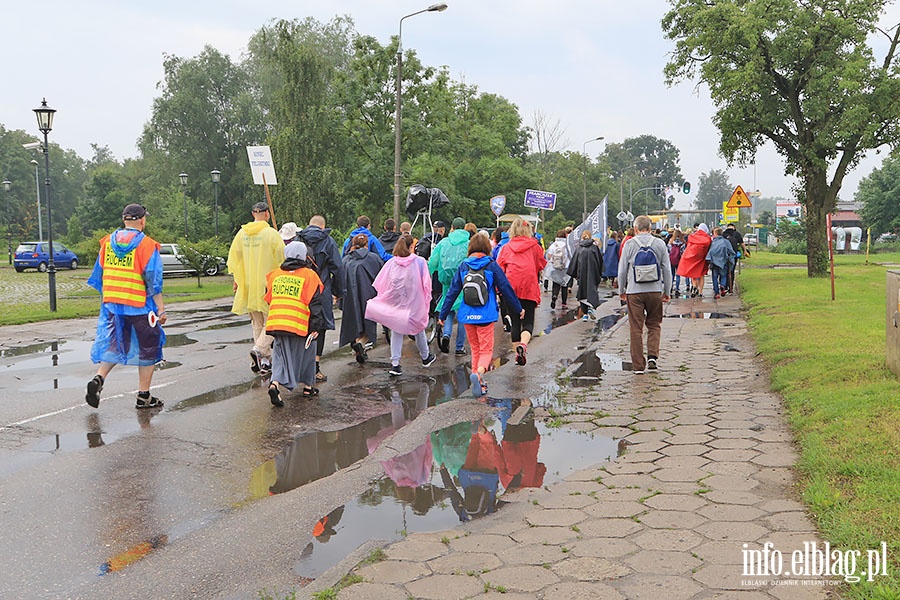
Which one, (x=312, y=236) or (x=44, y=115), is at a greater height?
(x=44, y=115)

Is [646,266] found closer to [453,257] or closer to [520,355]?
[520,355]

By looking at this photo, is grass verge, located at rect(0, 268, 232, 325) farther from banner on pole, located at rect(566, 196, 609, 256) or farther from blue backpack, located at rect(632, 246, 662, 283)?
blue backpack, located at rect(632, 246, 662, 283)

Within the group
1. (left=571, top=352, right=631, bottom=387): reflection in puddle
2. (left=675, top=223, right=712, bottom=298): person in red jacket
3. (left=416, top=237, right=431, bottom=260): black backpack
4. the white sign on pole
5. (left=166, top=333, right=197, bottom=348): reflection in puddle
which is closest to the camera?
(left=571, top=352, right=631, bottom=387): reflection in puddle

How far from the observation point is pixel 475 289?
8562mm

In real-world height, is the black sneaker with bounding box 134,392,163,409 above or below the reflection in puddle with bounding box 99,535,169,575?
above

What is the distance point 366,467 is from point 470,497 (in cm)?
109

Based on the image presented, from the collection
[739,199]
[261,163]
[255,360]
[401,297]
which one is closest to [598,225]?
[739,199]

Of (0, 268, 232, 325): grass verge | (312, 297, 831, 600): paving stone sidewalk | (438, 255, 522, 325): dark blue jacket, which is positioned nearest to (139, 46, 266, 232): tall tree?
(0, 268, 232, 325): grass verge

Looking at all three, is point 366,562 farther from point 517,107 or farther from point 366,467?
point 517,107

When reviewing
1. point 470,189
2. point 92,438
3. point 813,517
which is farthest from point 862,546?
point 470,189

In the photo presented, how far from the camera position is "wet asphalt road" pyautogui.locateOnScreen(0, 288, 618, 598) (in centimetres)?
427

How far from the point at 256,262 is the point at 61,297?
17.5 metres

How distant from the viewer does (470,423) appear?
7.47 metres

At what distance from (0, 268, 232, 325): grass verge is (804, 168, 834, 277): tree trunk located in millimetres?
18501
